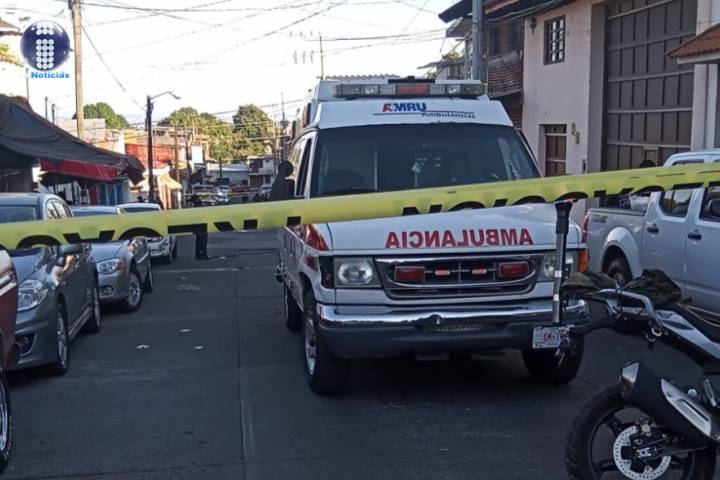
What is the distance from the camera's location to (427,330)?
620 cm

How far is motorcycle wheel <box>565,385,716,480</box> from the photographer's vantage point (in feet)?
13.6

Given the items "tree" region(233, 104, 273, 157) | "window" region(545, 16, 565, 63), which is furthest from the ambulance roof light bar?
"tree" region(233, 104, 273, 157)

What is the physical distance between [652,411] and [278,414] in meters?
3.19

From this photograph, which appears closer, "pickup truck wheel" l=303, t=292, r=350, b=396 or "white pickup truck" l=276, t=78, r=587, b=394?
"white pickup truck" l=276, t=78, r=587, b=394

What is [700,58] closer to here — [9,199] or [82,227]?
[9,199]

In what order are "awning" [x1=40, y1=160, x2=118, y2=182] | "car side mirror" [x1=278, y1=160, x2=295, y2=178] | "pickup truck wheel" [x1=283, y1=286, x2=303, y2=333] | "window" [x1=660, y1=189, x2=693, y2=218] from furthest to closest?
"awning" [x1=40, y1=160, x2=118, y2=182]
"pickup truck wheel" [x1=283, y1=286, x2=303, y2=333]
"window" [x1=660, y1=189, x2=693, y2=218]
"car side mirror" [x1=278, y1=160, x2=295, y2=178]

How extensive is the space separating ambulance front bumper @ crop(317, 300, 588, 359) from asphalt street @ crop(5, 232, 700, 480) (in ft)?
1.74

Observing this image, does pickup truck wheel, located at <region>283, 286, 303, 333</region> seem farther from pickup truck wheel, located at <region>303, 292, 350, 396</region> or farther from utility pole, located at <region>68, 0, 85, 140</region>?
utility pole, located at <region>68, 0, 85, 140</region>

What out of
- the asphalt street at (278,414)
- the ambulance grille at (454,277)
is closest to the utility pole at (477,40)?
the asphalt street at (278,414)

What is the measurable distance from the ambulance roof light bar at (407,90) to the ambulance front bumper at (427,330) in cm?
254

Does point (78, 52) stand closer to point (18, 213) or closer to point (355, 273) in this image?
point (18, 213)

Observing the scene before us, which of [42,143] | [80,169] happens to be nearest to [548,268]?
[42,143]

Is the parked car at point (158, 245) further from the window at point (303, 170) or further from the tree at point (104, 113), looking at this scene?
the tree at point (104, 113)

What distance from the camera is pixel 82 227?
10.7 ft
